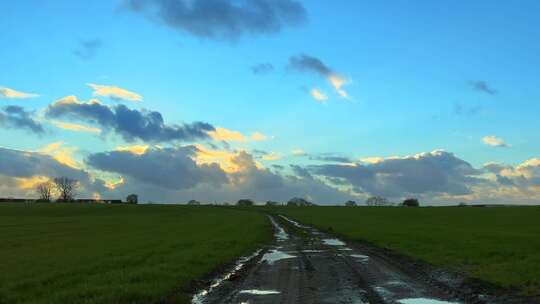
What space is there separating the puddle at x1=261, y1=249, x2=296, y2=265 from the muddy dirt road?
6 cm

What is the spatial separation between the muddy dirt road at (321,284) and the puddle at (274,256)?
6 cm

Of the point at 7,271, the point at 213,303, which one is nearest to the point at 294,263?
the point at 213,303

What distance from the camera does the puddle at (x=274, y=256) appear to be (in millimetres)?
28867

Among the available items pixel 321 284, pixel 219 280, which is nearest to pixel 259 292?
pixel 321 284

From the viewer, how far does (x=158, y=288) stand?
58.7 feet

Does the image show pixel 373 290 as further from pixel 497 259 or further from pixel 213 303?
pixel 497 259

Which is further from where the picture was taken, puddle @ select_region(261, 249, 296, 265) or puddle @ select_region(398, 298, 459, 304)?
puddle @ select_region(261, 249, 296, 265)

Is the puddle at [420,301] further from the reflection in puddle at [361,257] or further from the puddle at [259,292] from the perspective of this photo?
the reflection in puddle at [361,257]

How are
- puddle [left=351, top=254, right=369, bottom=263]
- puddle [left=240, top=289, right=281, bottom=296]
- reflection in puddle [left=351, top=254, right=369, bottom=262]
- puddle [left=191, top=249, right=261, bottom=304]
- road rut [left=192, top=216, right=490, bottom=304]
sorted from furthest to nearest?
reflection in puddle [left=351, top=254, right=369, bottom=262], puddle [left=351, top=254, right=369, bottom=263], puddle [left=240, top=289, right=281, bottom=296], puddle [left=191, top=249, right=261, bottom=304], road rut [left=192, top=216, right=490, bottom=304]

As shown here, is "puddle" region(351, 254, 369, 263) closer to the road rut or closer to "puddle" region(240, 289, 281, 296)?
the road rut

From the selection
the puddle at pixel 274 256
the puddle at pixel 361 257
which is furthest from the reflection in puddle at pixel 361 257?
the puddle at pixel 274 256

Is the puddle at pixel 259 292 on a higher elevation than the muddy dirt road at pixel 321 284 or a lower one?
lower

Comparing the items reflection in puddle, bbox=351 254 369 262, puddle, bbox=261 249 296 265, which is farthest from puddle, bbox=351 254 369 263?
puddle, bbox=261 249 296 265

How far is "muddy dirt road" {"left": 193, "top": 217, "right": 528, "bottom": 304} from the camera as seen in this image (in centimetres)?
1639
